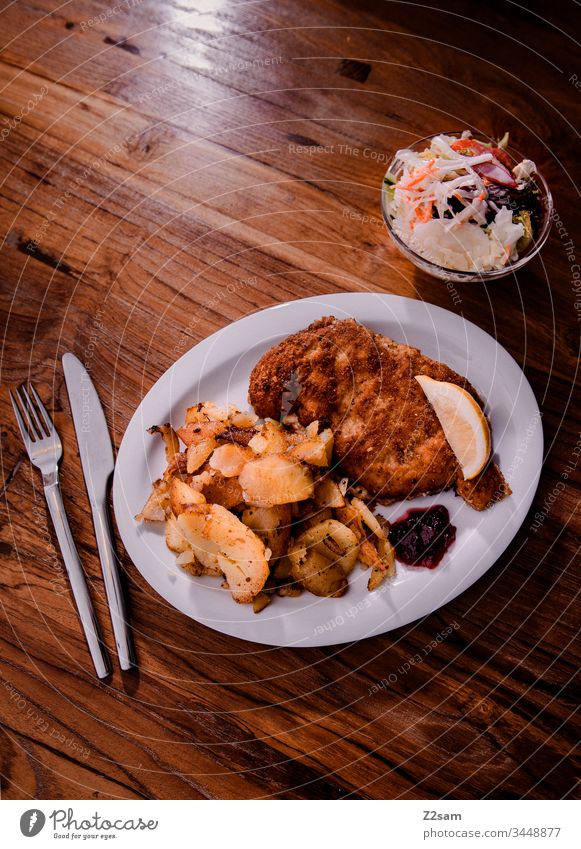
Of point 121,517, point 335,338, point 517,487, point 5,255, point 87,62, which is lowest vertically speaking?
point 121,517

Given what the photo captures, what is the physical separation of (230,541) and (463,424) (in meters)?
1.02

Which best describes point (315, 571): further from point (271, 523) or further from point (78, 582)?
point (78, 582)

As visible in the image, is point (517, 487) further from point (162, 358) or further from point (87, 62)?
point (87, 62)

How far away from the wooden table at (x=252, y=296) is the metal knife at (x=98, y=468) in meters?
0.06

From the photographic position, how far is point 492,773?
278 centimetres

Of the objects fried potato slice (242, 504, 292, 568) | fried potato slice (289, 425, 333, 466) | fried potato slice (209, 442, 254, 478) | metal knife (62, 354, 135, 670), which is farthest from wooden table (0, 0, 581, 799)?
fried potato slice (289, 425, 333, 466)

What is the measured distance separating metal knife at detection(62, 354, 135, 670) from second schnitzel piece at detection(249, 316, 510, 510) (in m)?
0.77

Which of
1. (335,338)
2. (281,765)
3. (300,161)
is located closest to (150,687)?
(281,765)

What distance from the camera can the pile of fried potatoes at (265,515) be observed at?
2.66 metres

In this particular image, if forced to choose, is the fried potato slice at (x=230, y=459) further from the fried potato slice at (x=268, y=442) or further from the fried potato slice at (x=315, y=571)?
the fried potato slice at (x=315, y=571)

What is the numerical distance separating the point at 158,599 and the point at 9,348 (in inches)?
55.1


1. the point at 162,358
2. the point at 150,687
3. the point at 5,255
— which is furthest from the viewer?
the point at 5,255

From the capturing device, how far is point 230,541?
2.65 m

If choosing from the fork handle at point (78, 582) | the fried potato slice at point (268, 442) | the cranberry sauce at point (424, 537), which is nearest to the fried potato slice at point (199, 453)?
the fried potato slice at point (268, 442)
